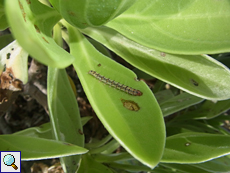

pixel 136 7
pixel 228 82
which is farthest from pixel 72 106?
pixel 228 82

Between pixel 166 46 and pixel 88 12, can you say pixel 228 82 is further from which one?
pixel 88 12

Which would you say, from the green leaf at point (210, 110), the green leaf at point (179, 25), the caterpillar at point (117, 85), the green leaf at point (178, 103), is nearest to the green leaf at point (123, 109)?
the caterpillar at point (117, 85)

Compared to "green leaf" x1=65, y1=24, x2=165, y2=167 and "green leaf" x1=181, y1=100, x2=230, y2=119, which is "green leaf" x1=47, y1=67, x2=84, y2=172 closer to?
"green leaf" x1=65, y1=24, x2=165, y2=167

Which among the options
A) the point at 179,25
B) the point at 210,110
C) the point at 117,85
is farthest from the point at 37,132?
the point at 210,110

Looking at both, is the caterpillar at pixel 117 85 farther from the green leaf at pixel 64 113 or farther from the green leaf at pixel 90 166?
the green leaf at pixel 90 166

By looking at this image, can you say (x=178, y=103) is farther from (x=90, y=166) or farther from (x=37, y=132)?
(x=37, y=132)

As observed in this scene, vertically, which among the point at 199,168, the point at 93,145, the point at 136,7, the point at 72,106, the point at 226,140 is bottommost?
the point at 199,168

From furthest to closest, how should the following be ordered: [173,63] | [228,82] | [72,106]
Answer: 1. [72,106]
2. [173,63]
3. [228,82]
